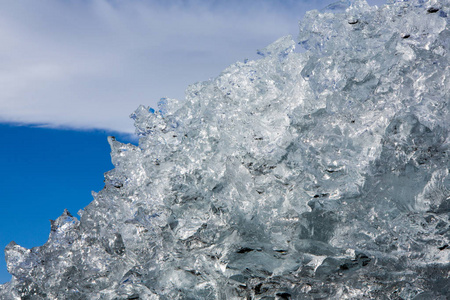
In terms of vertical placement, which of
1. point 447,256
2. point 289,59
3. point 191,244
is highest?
point 289,59

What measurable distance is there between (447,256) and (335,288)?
1.91ft

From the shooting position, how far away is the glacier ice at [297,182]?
2.17m

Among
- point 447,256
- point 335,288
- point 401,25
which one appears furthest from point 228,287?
point 401,25

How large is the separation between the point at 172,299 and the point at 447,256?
144 cm

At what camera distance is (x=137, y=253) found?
2.63 m

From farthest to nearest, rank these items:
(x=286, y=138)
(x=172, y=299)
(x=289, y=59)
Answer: (x=289, y=59) → (x=286, y=138) → (x=172, y=299)

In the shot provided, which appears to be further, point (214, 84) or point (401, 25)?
point (214, 84)

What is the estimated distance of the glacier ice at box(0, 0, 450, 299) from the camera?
217cm

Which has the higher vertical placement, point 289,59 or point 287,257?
point 289,59

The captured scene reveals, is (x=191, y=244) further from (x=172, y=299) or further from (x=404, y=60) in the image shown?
(x=404, y=60)

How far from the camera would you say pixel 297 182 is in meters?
2.38

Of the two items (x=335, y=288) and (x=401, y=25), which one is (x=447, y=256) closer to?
(x=335, y=288)

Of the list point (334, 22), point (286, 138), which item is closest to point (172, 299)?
point (286, 138)

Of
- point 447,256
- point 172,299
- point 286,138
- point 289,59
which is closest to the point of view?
point 447,256
